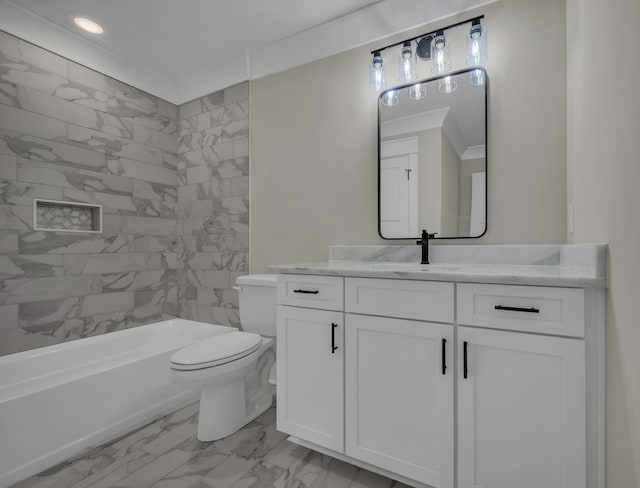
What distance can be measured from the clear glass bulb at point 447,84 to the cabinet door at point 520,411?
1364 millimetres

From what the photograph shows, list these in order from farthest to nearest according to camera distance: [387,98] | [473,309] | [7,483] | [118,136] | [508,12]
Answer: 1. [118,136]
2. [387,98]
3. [508,12]
4. [7,483]
5. [473,309]

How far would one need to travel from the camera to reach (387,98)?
205cm

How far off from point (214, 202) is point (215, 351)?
4.89 feet

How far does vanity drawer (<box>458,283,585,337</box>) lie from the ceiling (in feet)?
5.35

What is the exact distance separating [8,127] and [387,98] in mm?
2378

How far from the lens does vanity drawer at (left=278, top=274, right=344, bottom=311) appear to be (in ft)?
4.89

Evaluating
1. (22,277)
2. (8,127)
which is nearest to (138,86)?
(8,127)

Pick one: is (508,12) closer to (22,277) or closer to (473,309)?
(473,309)

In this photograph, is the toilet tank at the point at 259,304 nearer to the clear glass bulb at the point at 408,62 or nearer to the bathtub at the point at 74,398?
the bathtub at the point at 74,398

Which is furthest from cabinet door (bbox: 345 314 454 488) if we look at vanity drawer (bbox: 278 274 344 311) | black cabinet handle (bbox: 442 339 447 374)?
vanity drawer (bbox: 278 274 344 311)

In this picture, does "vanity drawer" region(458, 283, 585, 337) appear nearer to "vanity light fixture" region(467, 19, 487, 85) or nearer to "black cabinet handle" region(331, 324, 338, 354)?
"black cabinet handle" region(331, 324, 338, 354)

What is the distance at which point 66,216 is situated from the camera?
2.42 m

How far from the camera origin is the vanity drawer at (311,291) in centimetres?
149

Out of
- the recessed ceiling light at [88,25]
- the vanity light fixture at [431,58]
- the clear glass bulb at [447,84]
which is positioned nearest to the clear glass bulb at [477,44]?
the vanity light fixture at [431,58]
